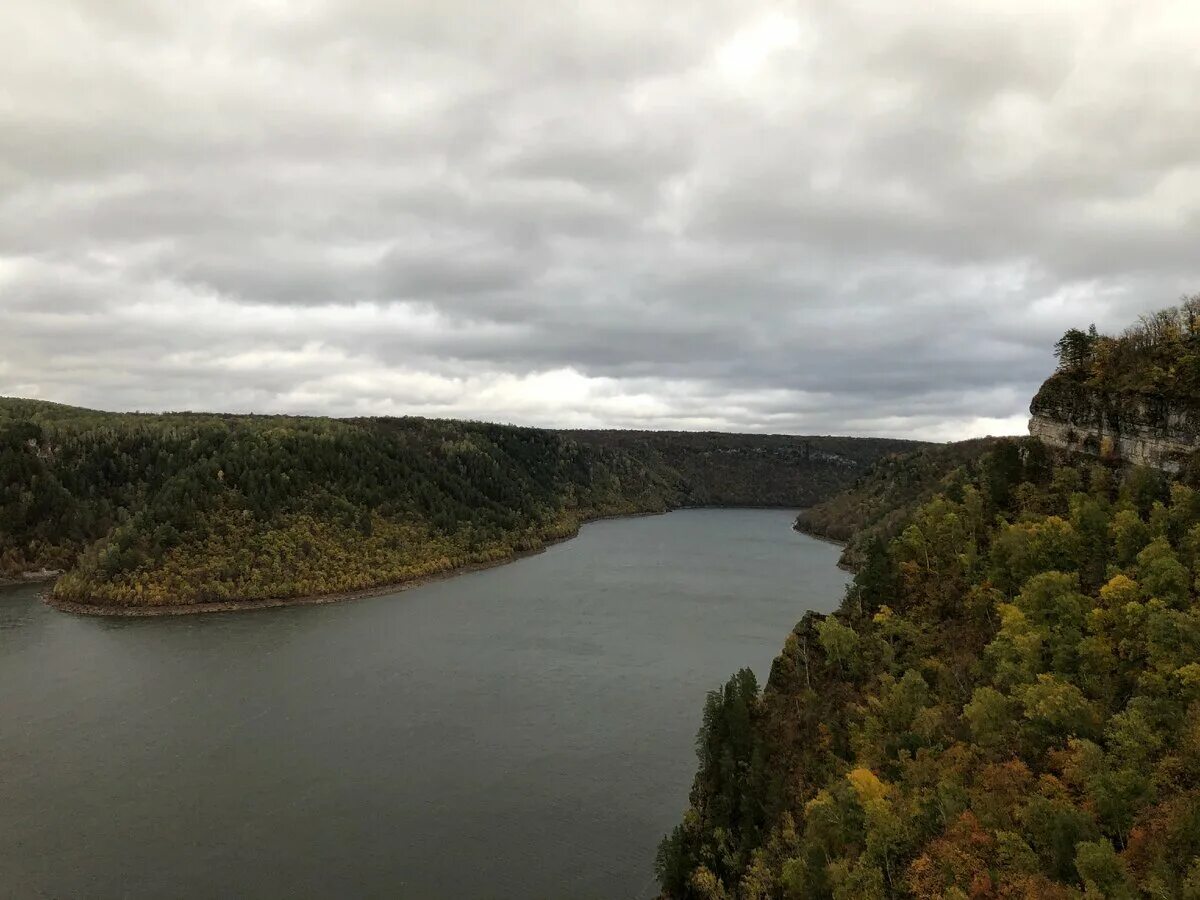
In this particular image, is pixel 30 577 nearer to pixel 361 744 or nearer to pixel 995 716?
pixel 361 744

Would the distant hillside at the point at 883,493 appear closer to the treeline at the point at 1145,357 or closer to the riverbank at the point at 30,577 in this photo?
the treeline at the point at 1145,357

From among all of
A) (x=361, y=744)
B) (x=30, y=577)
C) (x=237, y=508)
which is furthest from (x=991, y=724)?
(x=30, y=577)

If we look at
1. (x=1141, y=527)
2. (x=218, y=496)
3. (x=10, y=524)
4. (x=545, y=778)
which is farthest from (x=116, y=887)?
(x=10, y=524)

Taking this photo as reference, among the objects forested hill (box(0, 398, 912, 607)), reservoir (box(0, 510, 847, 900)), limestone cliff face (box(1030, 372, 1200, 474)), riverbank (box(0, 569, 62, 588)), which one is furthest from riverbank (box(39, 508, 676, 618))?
limestone cliff face (box(1030, 372, 1200, 474))

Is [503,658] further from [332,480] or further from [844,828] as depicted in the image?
[332,480]

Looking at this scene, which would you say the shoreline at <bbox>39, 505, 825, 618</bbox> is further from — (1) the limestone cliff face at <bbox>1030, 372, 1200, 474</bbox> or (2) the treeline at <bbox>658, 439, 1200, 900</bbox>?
(1) the limestone cliff face at <bbox>1030, 372, 1200, 474</bbox>

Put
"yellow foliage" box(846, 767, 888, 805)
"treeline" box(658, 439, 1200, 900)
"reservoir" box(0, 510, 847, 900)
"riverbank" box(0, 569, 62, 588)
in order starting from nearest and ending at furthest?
"treeline" box(658, 439, 1200, 900) → "yellow foliage" box(846, 767, 888, 805) → "reservoir" box(0, 510, 847, 900) → "riverbank" box(0, 569, 62, 588)

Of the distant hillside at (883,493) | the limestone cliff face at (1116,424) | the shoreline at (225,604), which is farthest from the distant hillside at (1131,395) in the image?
the shoreline at (225,604)
